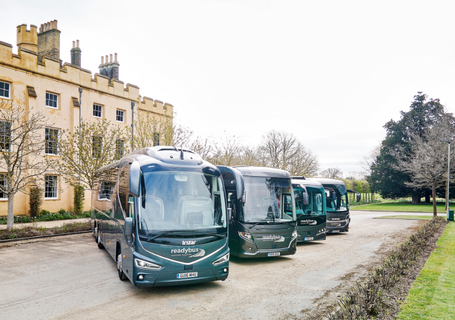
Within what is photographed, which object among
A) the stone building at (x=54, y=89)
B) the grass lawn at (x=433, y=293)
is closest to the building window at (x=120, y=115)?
the stone building at (x=54, y=89)

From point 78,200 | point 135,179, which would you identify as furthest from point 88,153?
point 135,179

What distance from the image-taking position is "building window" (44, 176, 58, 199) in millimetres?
23719

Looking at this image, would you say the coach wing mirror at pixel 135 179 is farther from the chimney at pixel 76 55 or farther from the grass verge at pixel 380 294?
the chimney at pixel 76 55

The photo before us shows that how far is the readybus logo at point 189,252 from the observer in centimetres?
717

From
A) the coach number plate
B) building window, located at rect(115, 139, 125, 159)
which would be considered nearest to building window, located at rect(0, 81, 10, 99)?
building window, located at rect(115, 139, 125, 159)

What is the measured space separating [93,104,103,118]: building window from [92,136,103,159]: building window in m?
8.98

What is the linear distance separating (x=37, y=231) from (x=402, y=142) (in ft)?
161

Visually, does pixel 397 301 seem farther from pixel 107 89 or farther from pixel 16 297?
pixel 107 89

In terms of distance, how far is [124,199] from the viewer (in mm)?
8250

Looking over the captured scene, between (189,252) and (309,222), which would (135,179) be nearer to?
(189,252)

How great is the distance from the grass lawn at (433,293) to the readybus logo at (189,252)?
391 centimetres

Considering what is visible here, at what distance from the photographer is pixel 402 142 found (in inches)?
1978

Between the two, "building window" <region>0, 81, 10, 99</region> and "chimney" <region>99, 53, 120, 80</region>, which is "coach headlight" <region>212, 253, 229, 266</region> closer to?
"building window" <region>0, 81, 10, 99</region>

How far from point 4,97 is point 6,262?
15.0 meters
